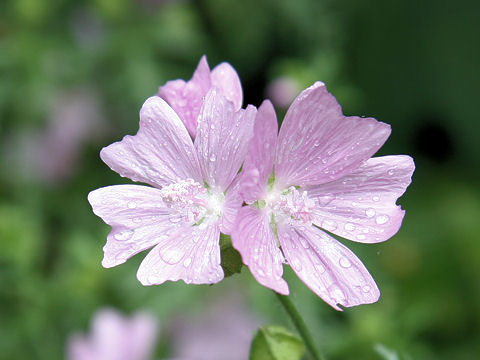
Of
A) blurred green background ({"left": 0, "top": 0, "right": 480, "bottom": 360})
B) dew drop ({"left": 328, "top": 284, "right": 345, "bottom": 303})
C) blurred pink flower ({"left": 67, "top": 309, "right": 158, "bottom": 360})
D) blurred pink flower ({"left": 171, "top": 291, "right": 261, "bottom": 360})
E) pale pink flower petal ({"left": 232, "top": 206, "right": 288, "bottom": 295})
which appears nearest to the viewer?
pale pink flower petal ({"left": 232, "top": 206, "right": 288, "bottom": 295})

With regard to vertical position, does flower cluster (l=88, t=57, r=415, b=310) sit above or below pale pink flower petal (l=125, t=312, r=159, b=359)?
above

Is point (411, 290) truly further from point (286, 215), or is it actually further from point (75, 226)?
point (286, 215)

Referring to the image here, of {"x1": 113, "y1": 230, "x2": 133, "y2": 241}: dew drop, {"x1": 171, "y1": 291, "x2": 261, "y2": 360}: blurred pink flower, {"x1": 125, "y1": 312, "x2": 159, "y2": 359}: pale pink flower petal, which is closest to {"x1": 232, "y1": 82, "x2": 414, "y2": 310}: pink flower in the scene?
{"x1": 113, "y1": 230, "x2": 133, "y2": 241}: dew drop

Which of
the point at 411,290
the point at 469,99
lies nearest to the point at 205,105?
the point at 411,290

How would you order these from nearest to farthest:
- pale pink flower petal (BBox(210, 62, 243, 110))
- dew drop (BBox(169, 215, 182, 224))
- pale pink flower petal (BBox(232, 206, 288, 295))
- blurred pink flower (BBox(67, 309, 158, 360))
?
pale pink flower petal (BBox(232, 206, 288, 295)) → dew drop (BBox(169, 215, 182, 224)) → pale pink flower petal (BBox(210, 62, 243, 110)) → blurred pink flower (BBox(67, 309, 158, 360))

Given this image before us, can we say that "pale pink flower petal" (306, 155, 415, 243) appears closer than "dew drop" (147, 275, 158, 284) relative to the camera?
No

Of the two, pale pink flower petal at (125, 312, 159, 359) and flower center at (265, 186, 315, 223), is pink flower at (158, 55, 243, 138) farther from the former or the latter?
pale pink flower petal at (125, 312, 159, 359)

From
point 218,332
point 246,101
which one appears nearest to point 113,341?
point 218,332

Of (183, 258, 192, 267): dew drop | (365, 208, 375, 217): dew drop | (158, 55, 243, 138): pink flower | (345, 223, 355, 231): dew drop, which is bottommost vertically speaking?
(345, 223, 355, 231): dew drop
